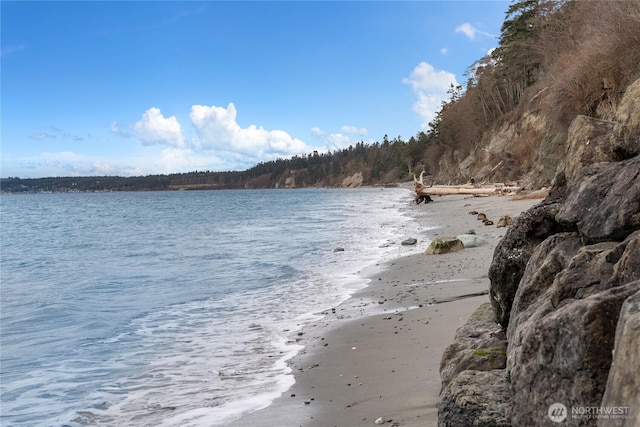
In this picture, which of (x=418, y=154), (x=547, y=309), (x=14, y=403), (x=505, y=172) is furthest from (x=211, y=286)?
(x=418, y=154)

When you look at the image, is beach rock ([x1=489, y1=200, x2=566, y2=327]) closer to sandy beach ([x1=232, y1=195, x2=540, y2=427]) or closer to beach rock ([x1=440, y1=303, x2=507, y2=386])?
beach rock ([x1=440, y1=303, x2=507, y2=386])

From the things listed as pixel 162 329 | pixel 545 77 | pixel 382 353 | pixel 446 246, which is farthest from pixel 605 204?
pixel 545 77

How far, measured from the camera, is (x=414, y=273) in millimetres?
11258

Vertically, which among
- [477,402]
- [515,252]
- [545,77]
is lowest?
[477,402]

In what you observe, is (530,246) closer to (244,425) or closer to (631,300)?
(631,300)

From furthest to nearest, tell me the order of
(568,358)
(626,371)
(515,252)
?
(515,252)
(568,358)
(626,371)

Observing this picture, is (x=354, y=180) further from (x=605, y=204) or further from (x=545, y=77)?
(x=605, y=204)

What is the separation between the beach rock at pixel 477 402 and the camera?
9.20 feet

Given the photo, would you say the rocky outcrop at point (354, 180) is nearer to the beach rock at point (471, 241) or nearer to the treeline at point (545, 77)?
the treeline at point (545, 77)

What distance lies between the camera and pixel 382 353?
19.2 feet

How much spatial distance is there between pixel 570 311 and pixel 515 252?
2.02 meters

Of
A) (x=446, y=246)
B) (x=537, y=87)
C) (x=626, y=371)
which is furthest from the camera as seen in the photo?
(x=537, y=87)

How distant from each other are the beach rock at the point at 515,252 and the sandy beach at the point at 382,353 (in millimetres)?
951

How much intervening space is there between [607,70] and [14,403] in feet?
58.5
